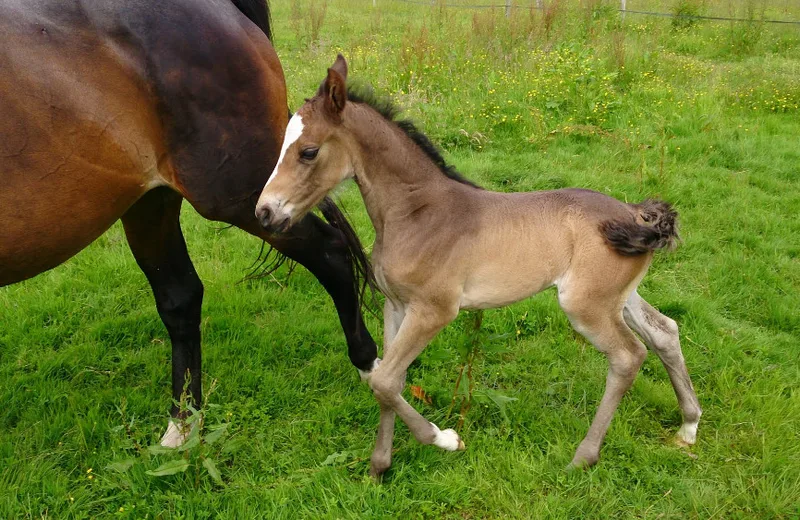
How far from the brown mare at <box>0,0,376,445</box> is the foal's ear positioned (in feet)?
2.01

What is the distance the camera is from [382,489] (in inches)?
102

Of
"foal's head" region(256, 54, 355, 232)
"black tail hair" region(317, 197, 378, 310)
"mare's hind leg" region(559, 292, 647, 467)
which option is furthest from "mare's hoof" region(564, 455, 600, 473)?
"foal's head" region(256, 54, 355, 232)

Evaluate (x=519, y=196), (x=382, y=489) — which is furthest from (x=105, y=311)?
(x=519, y=196)

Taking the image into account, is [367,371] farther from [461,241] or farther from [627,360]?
[627,360]

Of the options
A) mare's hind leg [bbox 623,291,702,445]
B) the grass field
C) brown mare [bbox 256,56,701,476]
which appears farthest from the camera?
mare's hind leg [bbox 623,291,702,445]

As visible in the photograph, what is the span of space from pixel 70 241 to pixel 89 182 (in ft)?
0.89

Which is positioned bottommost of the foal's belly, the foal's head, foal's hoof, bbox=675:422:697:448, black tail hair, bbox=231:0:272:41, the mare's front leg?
foal's hoof, bbox=675:422:697:448

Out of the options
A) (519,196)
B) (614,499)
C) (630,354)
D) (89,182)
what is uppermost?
(89,182)

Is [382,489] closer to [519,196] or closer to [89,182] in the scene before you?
[519,196]

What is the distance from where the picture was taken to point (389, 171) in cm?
241

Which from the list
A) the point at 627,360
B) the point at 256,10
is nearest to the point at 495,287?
the point at 627,360

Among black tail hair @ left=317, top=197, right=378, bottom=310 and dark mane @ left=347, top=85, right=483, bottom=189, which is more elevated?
dark mane @ left=347, top=85, right=483, bottom=189

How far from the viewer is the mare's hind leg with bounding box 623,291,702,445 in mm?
2807

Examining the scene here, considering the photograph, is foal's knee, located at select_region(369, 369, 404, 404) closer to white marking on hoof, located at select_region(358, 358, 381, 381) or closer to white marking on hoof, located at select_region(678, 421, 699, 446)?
white marking on hoof, located at select_region(358, 358, 381, 381)
